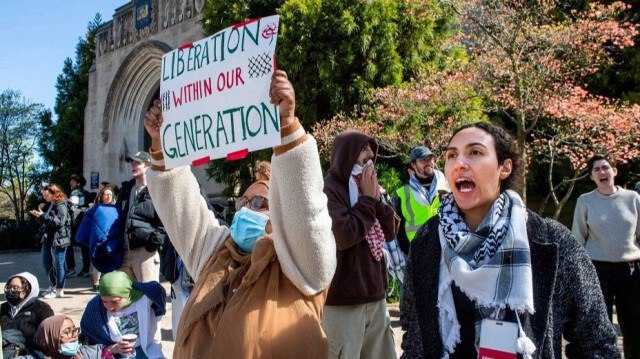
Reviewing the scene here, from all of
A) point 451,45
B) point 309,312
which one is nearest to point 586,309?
point 309,312

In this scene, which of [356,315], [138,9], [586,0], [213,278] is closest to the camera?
[213,278]

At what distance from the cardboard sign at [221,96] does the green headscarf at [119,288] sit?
2024 mm

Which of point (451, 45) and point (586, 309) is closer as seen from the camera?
point (586, 309)

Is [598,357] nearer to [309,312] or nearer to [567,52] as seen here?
[309,312]

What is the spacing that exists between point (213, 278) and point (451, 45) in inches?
400

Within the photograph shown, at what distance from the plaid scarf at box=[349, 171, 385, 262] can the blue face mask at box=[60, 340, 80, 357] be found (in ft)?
Result: 7.31

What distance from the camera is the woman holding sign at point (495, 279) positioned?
200 centimetres

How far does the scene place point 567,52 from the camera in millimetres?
8844

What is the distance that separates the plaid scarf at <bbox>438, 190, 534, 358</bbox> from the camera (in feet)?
6.52

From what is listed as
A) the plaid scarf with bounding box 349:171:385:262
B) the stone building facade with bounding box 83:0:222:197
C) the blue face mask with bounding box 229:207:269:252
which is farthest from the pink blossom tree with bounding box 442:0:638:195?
the stone building facade with bounding box 83:0:222:197

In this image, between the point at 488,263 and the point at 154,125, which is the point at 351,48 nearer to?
the point at 154,125

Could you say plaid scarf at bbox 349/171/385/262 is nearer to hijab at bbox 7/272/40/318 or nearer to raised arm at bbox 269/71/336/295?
raised arm at bbox 269/71/336/295

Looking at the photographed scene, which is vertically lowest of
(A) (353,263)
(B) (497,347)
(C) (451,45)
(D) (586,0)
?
(B) (497,347)

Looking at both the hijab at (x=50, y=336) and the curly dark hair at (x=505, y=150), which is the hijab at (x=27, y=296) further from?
the curly dark hair at (x=505, y=150)
